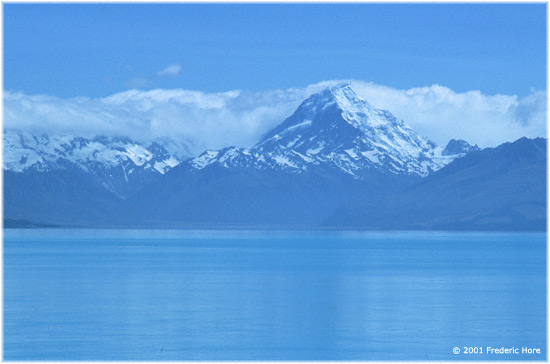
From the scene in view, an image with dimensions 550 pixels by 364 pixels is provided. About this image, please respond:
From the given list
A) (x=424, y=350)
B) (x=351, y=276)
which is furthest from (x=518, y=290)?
(x=424, y=350)

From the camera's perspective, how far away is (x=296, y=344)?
197 feet

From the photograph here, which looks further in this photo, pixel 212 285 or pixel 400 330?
pixel 212 285

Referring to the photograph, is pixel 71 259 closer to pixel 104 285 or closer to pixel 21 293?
pixel 104 285

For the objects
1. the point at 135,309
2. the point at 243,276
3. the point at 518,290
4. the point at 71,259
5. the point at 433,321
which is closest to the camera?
the point at 433,321

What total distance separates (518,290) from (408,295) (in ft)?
42.5

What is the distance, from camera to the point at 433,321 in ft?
226

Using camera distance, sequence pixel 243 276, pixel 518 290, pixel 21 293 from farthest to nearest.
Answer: pixel 243 276
pixel 518 290
pixel 21 293

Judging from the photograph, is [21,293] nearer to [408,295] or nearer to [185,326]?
[185,326]

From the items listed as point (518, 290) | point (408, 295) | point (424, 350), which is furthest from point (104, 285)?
point (424, 350)

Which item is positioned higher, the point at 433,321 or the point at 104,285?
the point at 104,285

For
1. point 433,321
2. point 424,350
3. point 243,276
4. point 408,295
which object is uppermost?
point 243,276

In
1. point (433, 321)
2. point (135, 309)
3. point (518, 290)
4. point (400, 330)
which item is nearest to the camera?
point (400, 330)

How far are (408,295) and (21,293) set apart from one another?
3322 cm

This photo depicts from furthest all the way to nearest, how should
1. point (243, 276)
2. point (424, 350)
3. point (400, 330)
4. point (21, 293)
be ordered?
point (243, 276), point (21, 293), point (400, 330), point (424, 350)
